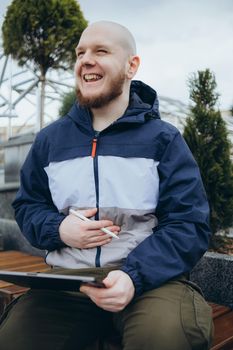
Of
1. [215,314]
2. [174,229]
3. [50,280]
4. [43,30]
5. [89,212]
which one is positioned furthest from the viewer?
[43,30]

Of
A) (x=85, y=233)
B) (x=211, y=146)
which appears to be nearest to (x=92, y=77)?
(x=85, y=233)

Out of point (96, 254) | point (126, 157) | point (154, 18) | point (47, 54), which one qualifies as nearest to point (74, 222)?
point (96, 254)

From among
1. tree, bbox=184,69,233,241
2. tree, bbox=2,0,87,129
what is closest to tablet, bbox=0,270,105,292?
tree, bbox=184,69,233,241

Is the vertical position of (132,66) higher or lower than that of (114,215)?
higher

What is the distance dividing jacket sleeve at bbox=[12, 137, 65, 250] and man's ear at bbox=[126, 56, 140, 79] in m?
0.48

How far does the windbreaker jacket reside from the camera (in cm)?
164

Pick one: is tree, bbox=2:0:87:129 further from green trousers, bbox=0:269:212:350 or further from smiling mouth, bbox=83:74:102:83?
green trousers, bbox=0:269:212:350

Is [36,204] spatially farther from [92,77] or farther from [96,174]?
[92,77]

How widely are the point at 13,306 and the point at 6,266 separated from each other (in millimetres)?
1852

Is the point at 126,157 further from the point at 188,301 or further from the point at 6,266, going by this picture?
the point at 6,266

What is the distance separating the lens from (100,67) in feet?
6.20

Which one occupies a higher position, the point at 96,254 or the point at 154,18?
the point at 154,18

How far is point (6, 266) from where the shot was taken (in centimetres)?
354

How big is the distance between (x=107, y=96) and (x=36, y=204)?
0.56m
